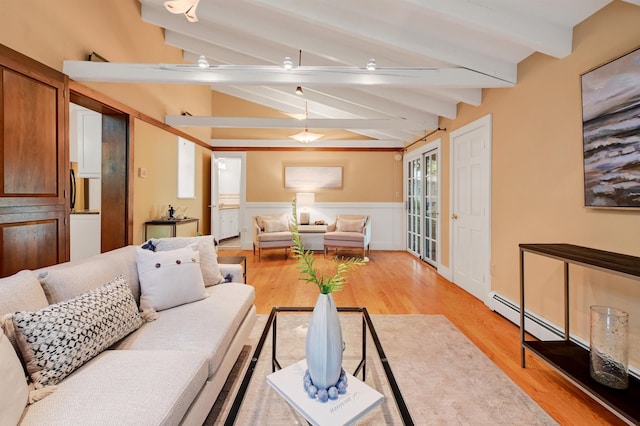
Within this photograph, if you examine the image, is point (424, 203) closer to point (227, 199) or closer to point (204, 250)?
point (204, 250)

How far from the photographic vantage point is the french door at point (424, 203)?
4641mm

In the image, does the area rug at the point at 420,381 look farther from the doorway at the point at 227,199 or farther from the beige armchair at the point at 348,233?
the doorway at the point at 227,199

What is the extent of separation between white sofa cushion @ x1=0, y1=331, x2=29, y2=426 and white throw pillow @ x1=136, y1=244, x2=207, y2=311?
0.79 m

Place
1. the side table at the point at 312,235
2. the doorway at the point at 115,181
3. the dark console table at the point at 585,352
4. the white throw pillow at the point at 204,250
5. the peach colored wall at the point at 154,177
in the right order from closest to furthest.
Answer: the dark console table at the point at 585,352 < the white throw pillow at the point at 204,250 < the doorway at the point at 115,181 < the peach colored wall at the point at 154,177 < the side table at the point at 312,235

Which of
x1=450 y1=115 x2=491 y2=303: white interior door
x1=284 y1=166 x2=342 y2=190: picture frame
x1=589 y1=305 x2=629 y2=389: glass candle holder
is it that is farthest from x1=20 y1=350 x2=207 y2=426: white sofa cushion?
x1=284 y1=166 x2=342 y2=190: picture frame

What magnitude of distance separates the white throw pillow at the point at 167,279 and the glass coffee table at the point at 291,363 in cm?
57

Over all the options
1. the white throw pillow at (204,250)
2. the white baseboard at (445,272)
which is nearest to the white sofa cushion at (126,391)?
the white throw pillow at (204,250)

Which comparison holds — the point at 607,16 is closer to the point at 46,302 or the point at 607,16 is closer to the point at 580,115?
the point at 580,115

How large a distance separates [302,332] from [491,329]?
1.66 meters

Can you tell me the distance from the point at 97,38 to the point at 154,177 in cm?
174

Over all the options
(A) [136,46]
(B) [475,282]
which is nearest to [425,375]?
(B) [475,282]

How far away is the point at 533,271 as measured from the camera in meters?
2.45

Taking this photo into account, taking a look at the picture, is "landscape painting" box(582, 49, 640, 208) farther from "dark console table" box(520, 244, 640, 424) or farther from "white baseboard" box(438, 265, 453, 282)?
"white baseboard" box(438, 265, 453, 282)

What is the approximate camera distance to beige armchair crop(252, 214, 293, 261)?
5301mm
